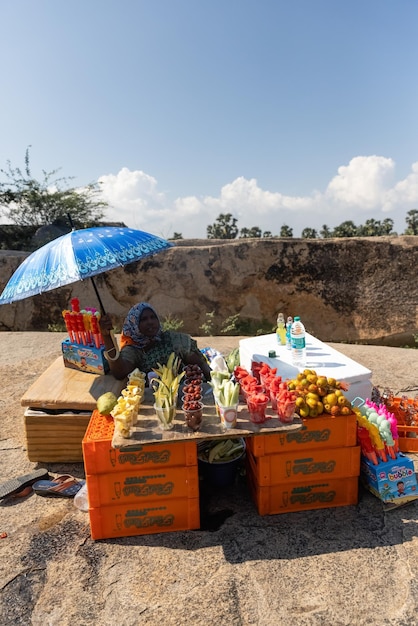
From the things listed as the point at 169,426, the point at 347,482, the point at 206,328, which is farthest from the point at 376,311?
the point at 169,426

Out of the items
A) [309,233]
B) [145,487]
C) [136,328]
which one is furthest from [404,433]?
[309,233]

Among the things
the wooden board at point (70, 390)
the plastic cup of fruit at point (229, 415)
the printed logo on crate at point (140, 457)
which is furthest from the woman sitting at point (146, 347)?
the plastic cup of fruit at point (229, 415)

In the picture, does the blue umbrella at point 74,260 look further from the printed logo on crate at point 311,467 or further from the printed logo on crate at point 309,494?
the printed logo on crate at point 309,494

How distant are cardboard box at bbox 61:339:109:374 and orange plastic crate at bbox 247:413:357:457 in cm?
185

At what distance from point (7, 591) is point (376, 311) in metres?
9.93

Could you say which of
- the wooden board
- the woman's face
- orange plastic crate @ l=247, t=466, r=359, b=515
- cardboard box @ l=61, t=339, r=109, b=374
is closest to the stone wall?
cardboard box @ l=61, t=339, r=109, b=374

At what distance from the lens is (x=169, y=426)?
2816 millimetres

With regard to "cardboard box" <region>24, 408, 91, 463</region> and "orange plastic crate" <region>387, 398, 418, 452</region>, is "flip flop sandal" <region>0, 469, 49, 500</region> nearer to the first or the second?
"cardboard box" <region>24, 408, 91, 463</region>

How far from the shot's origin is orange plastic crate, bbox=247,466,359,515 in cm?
305

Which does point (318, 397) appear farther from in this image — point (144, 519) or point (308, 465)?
point (144, 519)

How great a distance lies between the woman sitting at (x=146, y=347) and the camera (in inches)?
155

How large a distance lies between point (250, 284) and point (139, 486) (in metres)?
8.62

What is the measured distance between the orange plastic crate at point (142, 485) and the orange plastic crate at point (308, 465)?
0.52 m

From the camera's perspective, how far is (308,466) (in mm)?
3047
